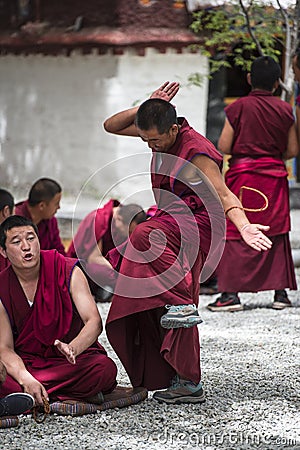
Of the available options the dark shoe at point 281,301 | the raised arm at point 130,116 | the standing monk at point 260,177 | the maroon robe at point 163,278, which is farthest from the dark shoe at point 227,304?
the raised arm at point 130,116

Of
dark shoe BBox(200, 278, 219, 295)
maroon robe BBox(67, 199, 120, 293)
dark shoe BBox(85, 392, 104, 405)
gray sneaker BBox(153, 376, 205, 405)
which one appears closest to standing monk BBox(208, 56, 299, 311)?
dark shoe BBox(200, 278, 219, 295)

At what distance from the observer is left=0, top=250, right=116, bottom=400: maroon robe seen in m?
3.76

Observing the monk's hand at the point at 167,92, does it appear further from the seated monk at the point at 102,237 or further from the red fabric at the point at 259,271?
the red fabric at the point at 259,271

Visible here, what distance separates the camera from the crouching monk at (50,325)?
374 cm

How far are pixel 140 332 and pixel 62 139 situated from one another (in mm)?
7168

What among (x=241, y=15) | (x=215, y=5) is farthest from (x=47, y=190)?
(x=215, y=5)

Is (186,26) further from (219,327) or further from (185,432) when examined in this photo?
(185,432)

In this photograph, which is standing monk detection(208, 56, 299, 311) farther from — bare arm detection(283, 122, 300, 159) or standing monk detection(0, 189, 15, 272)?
standing monk detection(0, 189, 15, 272)

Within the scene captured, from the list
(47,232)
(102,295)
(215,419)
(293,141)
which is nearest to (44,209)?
(47,232)

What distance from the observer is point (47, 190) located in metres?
6.24

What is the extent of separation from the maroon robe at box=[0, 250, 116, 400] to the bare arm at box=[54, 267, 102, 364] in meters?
0.03

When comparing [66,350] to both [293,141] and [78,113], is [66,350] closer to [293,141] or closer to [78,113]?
[293,141]

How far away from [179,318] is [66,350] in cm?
50

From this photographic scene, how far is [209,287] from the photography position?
709 cm
